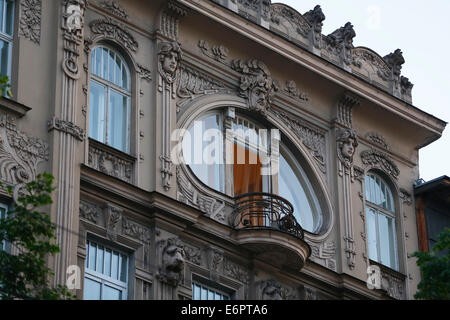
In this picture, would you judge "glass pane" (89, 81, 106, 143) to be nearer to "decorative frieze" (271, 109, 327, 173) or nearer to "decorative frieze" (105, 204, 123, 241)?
"decorative frieze" (105, 204, 123, 241)

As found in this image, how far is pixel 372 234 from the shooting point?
3372cm

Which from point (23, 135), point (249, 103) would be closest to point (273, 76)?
point (249, 103)

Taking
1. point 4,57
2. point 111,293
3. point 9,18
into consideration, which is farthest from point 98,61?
point 111,293

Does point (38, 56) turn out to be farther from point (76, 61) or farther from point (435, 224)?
point (435, 224)

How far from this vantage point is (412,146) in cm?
3581

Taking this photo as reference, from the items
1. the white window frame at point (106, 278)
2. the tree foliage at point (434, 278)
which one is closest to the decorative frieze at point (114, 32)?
the white window frame at point (106, 278)

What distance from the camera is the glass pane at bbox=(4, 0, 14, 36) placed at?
28.0m

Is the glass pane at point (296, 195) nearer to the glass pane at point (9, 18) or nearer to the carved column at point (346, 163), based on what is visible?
the carved column at point (346, 163)

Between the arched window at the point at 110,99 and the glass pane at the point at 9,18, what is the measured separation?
2179 mm

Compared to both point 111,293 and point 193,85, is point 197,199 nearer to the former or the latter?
point 193,85

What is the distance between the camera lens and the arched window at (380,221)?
110 feet

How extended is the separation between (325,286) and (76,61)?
7.58 metres
